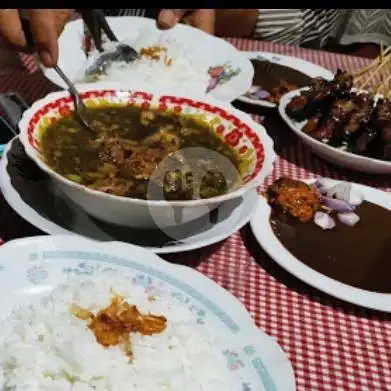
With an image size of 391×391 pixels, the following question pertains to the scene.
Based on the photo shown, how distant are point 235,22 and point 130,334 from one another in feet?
9.71

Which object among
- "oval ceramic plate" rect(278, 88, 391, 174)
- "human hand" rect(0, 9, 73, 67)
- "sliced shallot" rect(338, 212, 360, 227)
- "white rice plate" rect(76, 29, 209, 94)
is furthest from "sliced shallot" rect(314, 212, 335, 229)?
"human hand" rect(0, 9, 73, 67)

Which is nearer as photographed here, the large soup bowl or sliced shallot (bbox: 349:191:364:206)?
the large soup bowl

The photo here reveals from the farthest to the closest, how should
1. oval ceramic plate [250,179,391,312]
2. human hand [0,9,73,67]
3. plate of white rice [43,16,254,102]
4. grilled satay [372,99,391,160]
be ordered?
1. plate of white rice [43,16,254,102]
2. grilled satay [372,99,391,160]
3. human hand [0,9,73,67]
4. oval ceramic plate [250,179,391,312]

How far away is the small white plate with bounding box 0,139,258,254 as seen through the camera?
1486mm

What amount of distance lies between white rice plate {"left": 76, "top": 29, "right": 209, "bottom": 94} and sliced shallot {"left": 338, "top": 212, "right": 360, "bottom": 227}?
2.98 ft

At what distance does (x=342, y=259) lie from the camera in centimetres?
158

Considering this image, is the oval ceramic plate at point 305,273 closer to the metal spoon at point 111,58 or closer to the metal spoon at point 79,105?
the metal spoon at point 79,105

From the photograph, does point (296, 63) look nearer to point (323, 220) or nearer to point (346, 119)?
point (346, 119)

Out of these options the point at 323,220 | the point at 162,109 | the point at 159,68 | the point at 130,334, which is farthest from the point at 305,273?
the point at 159,68

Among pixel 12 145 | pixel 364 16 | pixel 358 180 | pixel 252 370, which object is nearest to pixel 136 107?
pixel 12 145

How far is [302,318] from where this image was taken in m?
1.45

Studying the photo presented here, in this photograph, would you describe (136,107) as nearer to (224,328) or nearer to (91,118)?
(91,118)

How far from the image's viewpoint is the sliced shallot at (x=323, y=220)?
67.4 inches

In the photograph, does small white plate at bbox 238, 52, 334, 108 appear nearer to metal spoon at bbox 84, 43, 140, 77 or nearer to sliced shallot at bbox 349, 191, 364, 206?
metal spoon at bbox 84, 43, 140, 77
